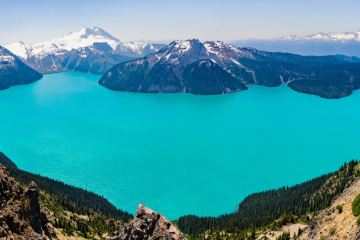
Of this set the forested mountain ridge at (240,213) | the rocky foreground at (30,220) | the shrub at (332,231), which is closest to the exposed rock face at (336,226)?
the shrub at (332,231)

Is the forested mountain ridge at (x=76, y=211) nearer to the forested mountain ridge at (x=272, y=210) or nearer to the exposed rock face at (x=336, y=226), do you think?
the forested mountain ridge at (x=272, y=210)

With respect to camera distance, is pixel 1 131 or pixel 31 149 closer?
pixel 31 149

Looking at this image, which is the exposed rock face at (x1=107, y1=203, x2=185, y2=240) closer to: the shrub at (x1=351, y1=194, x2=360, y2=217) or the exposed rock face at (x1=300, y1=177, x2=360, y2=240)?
the exposed rock face at (x1=300, y1=177, x2=360, y2=240)

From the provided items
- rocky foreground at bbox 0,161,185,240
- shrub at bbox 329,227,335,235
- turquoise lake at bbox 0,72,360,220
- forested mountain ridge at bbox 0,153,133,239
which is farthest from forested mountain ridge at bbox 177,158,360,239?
rocky foreground at bbox 0,161,185,240

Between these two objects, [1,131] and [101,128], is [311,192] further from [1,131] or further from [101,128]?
[1,131]

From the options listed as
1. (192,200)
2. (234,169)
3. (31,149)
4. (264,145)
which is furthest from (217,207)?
(31,149)

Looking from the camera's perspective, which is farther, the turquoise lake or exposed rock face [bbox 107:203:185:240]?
the turquoise lake

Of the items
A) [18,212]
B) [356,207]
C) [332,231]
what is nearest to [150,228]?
[18,212]
